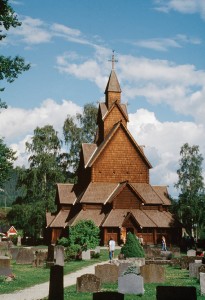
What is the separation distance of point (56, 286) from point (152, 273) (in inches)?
311

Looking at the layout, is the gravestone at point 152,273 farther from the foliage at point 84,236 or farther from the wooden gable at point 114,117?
the wooden gable at point 114,117

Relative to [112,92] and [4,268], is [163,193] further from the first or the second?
[4,268]

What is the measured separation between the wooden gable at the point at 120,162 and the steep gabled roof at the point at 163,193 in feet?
11.0

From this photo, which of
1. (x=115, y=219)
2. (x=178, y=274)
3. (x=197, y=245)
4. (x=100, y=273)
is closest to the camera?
(x=100, y=273)

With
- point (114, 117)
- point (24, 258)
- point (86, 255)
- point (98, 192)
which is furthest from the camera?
point (114, 117)

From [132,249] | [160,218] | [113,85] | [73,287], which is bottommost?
[73,287]

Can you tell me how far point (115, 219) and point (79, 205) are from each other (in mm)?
6514

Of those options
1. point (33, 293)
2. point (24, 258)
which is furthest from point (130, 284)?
point (24, 258)

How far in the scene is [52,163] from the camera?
6178cm

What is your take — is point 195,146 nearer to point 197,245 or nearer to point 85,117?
point 85,117

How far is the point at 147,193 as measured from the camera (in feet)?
183

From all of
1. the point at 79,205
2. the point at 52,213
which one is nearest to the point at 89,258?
the point at 79,205

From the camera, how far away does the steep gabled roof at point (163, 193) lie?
192 ft

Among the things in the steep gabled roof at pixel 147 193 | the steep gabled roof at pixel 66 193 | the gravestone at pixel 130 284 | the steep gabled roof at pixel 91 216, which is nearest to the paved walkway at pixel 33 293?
the gravestone at pixel 130 284
